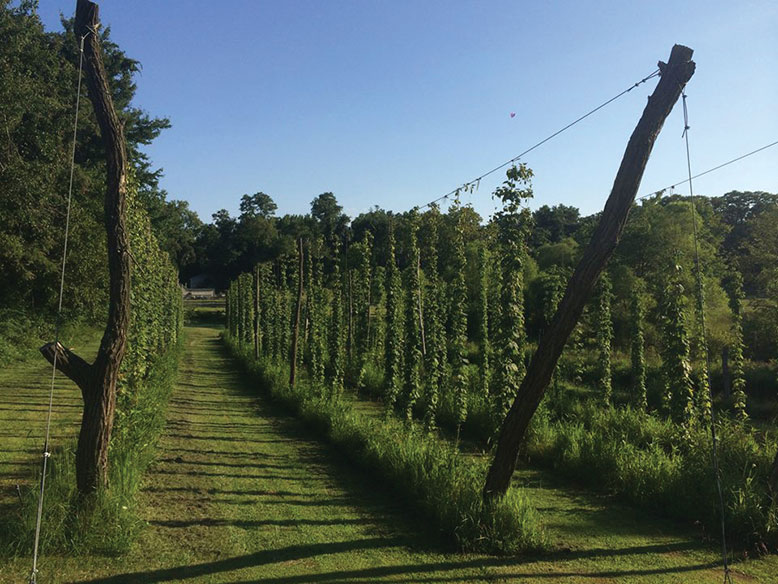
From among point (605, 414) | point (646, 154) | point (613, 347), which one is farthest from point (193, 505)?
point (613, 347)

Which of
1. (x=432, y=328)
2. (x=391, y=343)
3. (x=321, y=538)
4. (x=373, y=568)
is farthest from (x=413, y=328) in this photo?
(x=373, y=568)

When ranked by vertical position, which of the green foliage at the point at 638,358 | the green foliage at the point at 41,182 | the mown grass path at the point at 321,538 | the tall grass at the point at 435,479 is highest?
the green foliage at the point at 41,182

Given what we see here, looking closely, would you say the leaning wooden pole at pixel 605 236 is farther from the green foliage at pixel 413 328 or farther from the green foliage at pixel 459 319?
the green foliage at pixel 413 328

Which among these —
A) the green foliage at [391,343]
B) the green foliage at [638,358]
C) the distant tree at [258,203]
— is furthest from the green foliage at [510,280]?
the distant tree at [258,203]

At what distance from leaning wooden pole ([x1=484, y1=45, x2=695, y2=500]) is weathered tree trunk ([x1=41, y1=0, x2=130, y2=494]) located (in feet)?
12.4

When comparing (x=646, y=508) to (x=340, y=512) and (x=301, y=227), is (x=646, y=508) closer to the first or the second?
(x=340, y=512)

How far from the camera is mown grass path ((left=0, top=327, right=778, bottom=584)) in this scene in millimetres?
4324

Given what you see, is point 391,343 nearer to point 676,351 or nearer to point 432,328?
point 432,328

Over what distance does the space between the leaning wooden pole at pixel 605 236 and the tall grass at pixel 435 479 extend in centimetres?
50

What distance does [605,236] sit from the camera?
4727mm

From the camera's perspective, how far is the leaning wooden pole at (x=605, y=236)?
4547 mm

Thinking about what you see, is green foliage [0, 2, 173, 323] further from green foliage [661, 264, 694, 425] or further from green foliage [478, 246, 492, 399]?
green foliage [661, 264, 694, 425]

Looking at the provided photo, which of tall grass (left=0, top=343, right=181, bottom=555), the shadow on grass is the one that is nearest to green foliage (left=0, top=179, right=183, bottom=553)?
tall grass (left=0, top=343, right=181, bottom=555)

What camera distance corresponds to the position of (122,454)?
5812 millimetres
